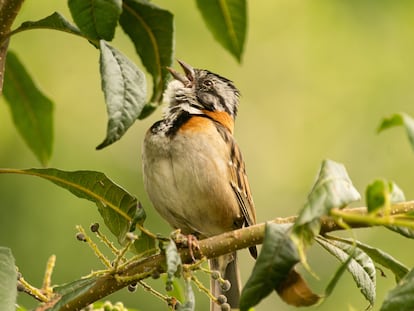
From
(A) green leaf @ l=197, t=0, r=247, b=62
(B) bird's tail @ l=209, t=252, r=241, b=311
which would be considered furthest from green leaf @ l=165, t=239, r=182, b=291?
(B) bird's tail @ l=209, t=252, r=241, b=311

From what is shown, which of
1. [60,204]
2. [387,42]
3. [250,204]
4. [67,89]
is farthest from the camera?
[387,42]

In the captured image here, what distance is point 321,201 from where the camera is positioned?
1.93m

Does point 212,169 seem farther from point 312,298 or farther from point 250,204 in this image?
point 312,298

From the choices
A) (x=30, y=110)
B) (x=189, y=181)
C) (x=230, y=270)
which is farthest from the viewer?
(x=230, y=270)

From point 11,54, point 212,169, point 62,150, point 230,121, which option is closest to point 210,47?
point 62,150

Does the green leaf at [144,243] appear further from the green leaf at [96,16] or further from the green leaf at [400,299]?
the green leaf at [400,299]

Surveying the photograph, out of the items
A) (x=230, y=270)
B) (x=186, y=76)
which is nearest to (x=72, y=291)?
(x=230, y=270)

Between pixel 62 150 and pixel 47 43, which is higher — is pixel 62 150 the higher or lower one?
the lower one

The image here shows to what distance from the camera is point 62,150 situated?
23.2 ft

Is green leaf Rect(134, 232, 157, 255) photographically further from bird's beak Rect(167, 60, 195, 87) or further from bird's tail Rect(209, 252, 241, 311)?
bird's beak Rect(167, 60, 195, 87)

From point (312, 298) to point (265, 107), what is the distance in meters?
7.43

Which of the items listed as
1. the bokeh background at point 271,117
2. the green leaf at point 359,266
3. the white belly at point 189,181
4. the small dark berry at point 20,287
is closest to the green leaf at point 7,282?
the small dark berry at point 20,287

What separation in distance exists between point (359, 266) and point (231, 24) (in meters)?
0.87

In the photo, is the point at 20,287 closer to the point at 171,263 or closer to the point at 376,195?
the point at 171,263
